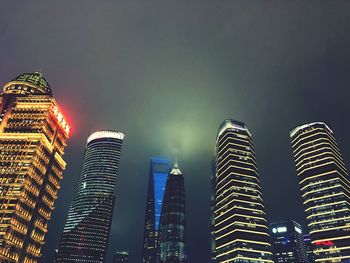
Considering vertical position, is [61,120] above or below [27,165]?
above

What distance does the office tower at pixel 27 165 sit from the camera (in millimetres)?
125562

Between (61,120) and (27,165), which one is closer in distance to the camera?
(27,165)

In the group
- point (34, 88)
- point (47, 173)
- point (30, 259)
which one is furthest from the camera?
point (34, 88)

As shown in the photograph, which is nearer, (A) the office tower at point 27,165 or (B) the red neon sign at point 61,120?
(A) the office tower at point 27,165

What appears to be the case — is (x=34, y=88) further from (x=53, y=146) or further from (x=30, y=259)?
(x=30, y=259)

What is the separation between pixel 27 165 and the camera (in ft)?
452

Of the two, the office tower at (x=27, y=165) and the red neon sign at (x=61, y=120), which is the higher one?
the red neon sign at (x=61, y=120)

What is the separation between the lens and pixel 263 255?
640ft

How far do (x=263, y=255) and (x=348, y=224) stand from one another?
58.0m

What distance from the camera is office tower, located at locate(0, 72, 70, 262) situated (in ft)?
412

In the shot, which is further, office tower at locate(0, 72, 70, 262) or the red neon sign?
the red neon sign

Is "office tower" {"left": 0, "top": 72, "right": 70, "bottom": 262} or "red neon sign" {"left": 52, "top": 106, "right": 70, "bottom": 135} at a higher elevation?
"red neon sign" {"left": 52, "top": 106, "right": 70, "bottom": 135}

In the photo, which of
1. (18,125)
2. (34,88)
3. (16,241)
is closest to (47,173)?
(18,125)

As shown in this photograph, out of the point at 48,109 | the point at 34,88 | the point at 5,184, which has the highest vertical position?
the point at 34,88
